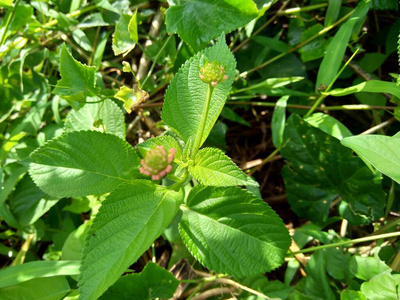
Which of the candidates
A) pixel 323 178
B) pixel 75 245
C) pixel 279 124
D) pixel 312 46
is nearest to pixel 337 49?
pixel 312 46

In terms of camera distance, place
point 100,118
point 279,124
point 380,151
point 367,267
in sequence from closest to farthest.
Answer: point 380,151 → point 367,267 → point 100,118 → point 279,124

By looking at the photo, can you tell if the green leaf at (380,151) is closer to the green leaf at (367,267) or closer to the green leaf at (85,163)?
the green leaf at (367,267)

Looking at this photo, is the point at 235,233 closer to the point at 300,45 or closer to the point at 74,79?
the point at 74,79

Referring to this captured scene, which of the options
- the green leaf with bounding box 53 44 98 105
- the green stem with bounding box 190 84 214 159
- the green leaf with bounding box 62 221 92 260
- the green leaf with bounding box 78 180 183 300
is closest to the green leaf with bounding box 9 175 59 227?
the green leaf with bounding box 62 221 92 260

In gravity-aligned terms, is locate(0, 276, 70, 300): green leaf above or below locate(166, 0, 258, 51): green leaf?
Answer: below

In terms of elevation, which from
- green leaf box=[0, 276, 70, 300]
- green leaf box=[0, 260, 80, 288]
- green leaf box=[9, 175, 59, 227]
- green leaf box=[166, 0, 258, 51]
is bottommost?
green leaf box=[0, 276, 70, 300]

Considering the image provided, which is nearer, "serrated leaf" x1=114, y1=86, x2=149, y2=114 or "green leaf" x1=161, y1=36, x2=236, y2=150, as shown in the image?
"green leaf" x1=161, y1=36, x2=236, y2=150

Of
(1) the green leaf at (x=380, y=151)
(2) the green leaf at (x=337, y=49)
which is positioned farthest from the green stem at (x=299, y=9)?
(1) the green leaf at (x=380, y=151)

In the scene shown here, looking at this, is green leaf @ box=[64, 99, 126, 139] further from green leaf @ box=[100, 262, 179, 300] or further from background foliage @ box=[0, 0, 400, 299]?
green leaf @ box=[100, 262, 179, 300]
